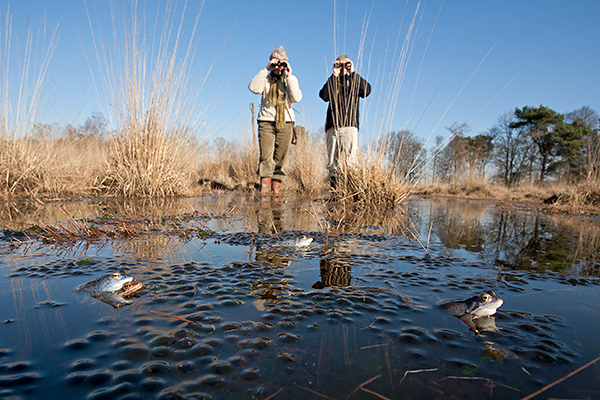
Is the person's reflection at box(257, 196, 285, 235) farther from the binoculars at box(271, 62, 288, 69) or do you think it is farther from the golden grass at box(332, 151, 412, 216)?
the binoculars at box(271, 62, 288, 69)

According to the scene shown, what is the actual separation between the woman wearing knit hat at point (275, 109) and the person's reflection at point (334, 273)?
3.42 meters

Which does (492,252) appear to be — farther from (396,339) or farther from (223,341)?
(223,341)

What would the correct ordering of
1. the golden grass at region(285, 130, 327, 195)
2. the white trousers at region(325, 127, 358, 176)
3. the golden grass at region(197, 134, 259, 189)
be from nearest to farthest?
1. the white trousers at region(325, 127, 358, 176)
2. the golden grass at region(285, 130, 327, 195)
3. the golden grass at region(197, 134, 259, 189)

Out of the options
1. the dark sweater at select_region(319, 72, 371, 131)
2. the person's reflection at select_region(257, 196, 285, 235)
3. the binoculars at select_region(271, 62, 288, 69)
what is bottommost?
the person's reflection at select_region(257, 196, 285, 235)

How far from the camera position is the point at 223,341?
0.77m

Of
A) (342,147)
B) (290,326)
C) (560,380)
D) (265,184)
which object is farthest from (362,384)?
(265,184)

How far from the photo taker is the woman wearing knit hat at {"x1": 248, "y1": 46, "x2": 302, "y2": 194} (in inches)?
173

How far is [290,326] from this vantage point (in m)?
0.84

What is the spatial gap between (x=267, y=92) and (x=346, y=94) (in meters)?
1.19

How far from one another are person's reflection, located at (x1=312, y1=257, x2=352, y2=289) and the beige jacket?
138 inches

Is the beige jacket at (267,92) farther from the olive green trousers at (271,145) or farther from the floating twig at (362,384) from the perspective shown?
the floating twig at (362,384)

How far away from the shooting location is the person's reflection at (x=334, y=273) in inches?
46.7

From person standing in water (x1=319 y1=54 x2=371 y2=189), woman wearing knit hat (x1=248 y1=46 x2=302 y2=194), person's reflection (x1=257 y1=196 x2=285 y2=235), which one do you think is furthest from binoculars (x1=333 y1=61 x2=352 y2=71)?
person's reflection (x1=257 y1=196 x2=285 y2=235)

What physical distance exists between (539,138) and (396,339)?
31.9 metres
